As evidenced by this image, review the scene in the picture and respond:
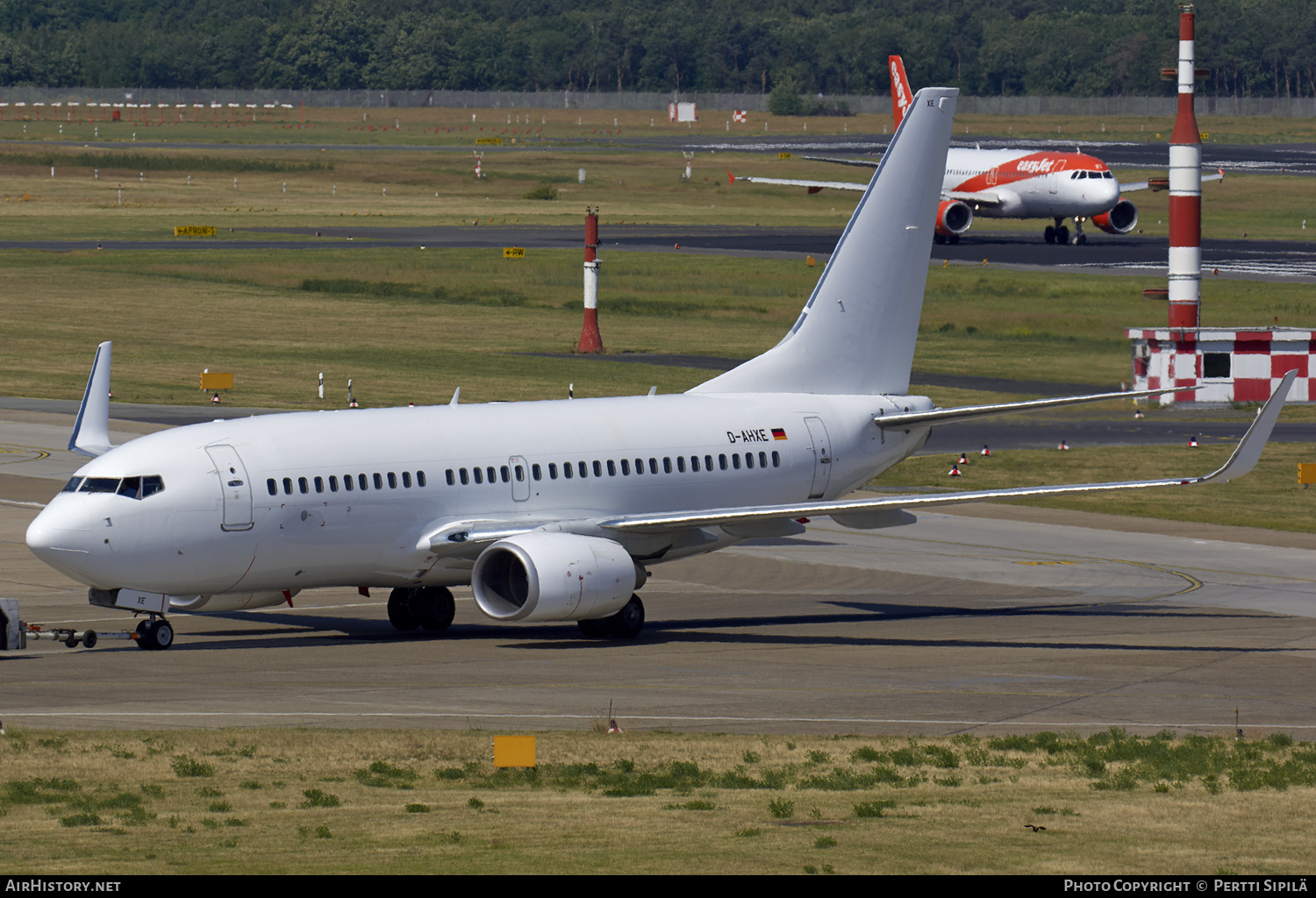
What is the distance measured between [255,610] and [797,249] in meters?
86.9

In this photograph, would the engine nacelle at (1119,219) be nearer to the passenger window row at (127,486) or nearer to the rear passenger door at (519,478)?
the rear passenger door at (519,478)

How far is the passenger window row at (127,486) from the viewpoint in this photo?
3534 cm

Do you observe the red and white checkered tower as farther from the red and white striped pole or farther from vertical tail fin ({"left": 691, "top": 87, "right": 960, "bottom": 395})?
vertical tail fin ({"left": 691, "top": 87, "right": 960, "bottom": 395})

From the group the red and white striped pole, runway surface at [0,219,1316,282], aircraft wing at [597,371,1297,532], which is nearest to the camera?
aircraft wing at [597,371,1297,532]

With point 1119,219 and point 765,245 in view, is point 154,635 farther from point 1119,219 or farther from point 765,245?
point 1119,219

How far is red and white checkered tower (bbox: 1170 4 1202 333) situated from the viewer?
7250 centimetres

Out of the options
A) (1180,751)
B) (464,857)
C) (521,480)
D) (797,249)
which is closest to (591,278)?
(797,249)

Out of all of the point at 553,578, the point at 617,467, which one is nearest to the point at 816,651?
the point at 553,578

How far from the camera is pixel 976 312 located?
98000 millimetres

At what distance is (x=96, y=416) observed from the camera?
41.3m

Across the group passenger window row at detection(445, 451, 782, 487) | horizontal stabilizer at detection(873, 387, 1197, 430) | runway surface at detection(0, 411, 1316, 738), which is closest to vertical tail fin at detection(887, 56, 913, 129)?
runway surface at detection(0, 411, 1316, 738)

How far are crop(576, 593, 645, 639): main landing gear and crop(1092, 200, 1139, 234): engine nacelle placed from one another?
10035 cm

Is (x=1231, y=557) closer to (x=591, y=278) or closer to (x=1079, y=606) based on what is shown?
(x=1079, y=606)

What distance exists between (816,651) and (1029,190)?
10072 centimetres
